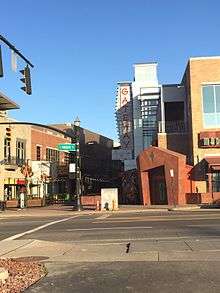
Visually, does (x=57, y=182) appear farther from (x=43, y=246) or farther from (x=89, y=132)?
(x=43, y=246)

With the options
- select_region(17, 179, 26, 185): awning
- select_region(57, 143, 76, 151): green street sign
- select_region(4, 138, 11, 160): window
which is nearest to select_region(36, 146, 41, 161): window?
select_region(17, 179, 26, 185): awning

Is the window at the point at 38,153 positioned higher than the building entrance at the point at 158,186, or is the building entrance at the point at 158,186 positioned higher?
the window at the point at 38,153

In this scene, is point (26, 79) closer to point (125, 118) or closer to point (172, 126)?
point (172, 126)

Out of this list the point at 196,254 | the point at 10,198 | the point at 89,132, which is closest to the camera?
the point at 196,254

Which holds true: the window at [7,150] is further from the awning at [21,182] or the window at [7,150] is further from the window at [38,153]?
the window at [38,153]

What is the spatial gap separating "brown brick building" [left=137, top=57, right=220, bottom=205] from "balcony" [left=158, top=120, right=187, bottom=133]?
2.94 m

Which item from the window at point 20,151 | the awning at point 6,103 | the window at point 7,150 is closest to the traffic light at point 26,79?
the awning at point 6,103

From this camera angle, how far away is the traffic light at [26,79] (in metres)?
16.4

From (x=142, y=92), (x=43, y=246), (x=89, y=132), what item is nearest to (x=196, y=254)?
(x=43, y=246)

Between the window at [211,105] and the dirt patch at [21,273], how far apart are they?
121 ft

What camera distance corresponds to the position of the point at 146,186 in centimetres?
4734

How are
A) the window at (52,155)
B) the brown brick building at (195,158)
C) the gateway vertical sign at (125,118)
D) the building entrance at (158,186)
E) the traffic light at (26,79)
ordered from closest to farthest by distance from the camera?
1. the traffic light at (26,79)
2. the brown brick building at (195,158)
3. the building entrance at (158,186)
4. the gateway vertical sign at (125,118)
5. the window at (52,155)

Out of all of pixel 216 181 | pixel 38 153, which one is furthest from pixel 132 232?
pixel 38 153

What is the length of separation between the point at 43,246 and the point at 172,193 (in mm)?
29522
